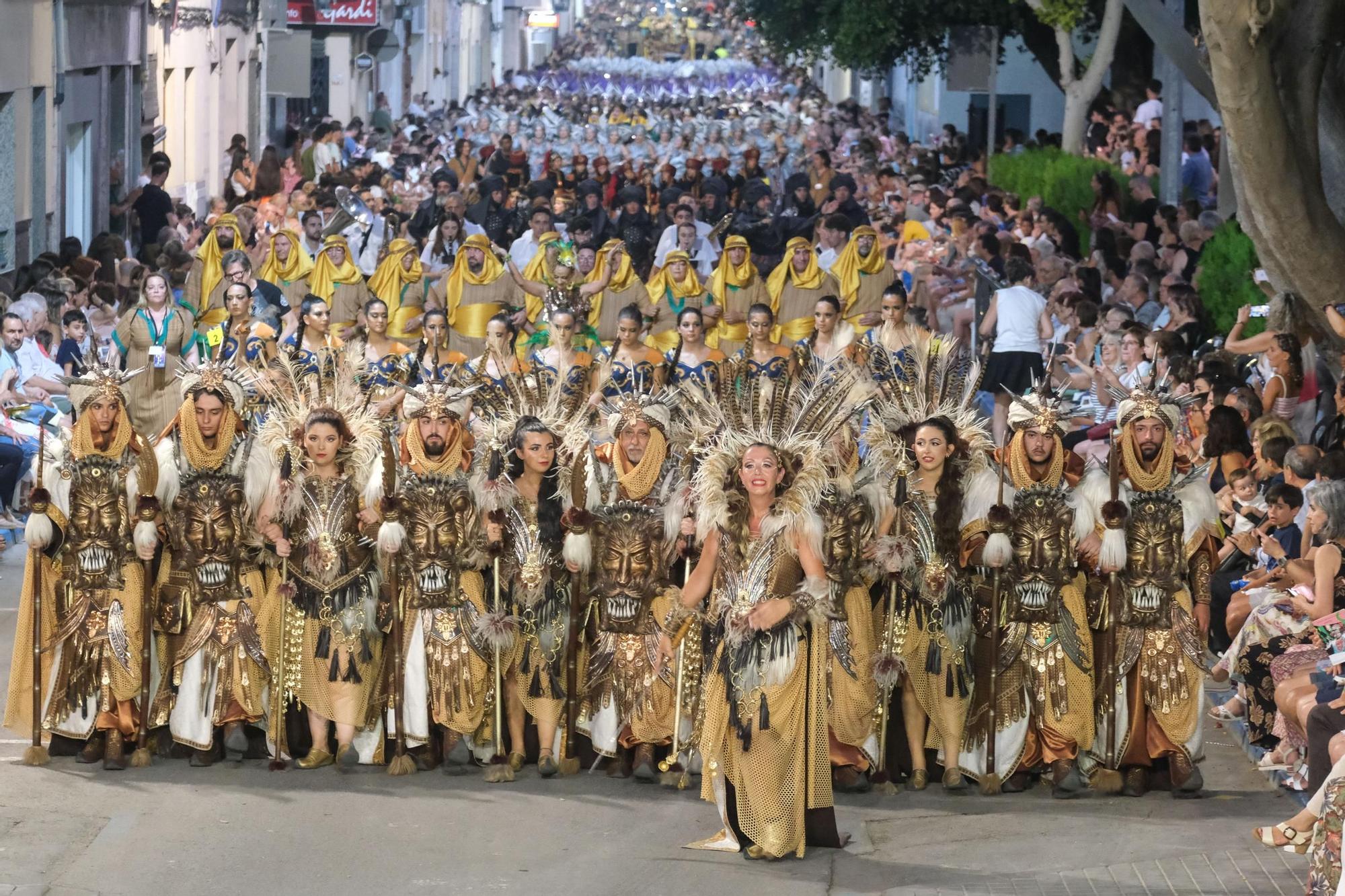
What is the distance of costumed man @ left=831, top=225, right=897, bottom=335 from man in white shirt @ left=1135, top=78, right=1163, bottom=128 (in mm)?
13022

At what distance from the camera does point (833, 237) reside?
64.8 ft

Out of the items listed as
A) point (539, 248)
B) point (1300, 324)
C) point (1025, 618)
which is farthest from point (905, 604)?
point (539, 248)

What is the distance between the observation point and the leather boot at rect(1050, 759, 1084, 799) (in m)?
9.95

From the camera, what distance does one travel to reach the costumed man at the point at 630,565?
9.97 metres

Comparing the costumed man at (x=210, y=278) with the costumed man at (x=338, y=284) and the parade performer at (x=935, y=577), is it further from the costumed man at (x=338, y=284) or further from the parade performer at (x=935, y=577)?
the parade performer at (x=935, y=577)

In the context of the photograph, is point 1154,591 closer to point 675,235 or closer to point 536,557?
point 536,557

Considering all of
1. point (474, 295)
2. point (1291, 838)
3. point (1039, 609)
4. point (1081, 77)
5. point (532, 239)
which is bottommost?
point (1291, 838)

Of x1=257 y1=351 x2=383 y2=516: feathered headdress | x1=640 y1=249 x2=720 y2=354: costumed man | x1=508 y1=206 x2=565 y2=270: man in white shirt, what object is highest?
x1=508 y1=206 x2=565 y2=270: man in white shirt

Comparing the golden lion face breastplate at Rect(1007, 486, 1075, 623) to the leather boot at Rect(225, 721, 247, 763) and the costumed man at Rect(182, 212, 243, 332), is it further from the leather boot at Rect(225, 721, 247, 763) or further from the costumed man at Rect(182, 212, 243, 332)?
the costumed man at Rect(182, 212, 243, 332)

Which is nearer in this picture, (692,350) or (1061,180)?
(692,350)

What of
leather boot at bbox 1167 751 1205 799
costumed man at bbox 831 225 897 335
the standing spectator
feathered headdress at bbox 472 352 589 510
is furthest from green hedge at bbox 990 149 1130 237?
leather boot at bbox 1167 751 1205 799

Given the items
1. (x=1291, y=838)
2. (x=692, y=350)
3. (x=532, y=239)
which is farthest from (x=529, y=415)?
(x=532, y=239)

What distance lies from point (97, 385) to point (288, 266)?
8.26 m

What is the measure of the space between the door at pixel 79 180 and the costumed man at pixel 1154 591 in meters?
18.8
